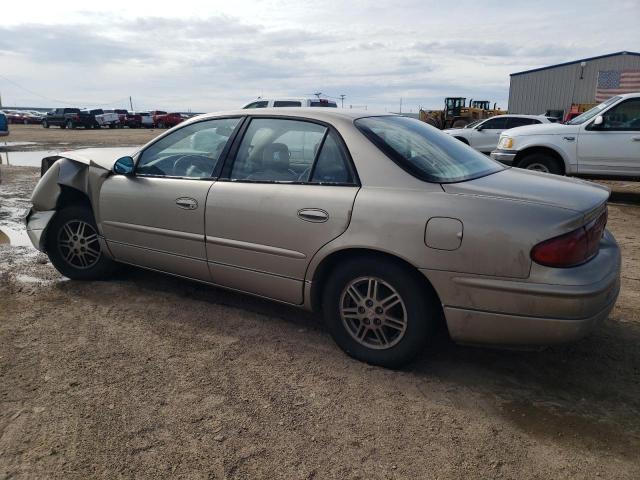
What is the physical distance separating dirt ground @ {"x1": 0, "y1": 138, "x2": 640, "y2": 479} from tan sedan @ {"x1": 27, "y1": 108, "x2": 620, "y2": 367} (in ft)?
1.11

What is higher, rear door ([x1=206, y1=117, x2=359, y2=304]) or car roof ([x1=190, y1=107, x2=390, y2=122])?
car roof ([x1=190, y1=107, x2=390, y2=122])

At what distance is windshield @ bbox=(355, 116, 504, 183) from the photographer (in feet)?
10.0

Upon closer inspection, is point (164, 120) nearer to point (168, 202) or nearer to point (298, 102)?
point (298, 102)

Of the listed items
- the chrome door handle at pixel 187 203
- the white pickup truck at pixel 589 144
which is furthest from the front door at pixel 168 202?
the white pickup truck at pixel 589 144

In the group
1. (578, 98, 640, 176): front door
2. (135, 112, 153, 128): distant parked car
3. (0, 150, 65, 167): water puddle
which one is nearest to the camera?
(578, 98, 640, 176): front door

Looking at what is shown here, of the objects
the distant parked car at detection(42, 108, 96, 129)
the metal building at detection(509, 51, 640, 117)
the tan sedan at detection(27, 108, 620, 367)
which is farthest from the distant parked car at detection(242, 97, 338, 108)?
the distant parked car at detection(42, 108, 96, 129)

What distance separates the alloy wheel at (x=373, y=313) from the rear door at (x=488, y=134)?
1268 cm

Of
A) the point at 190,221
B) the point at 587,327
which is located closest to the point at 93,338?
the point at 190,221

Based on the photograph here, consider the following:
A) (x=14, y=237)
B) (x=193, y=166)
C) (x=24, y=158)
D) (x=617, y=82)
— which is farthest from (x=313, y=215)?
(x=617, y=82)

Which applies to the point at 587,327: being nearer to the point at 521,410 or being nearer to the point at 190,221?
the point at 521,410

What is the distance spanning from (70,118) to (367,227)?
133 ft

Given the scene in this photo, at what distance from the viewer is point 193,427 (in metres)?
2.55

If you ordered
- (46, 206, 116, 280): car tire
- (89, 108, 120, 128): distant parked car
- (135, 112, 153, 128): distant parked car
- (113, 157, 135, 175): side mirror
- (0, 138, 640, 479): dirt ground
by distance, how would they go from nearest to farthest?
1. (0, 138, 640, 479): dirt ground
2. (113, 157, 135, 175): side mirror
3. (46, 206, 116, 280): car tire
4. (89, 108, 120, 128): distant parked car
5. (135, 112, 153, 128): distant parked car

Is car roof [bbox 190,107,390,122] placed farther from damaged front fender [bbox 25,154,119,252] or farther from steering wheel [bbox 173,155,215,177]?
damaged front fender [bbox 25,154,119,252]
